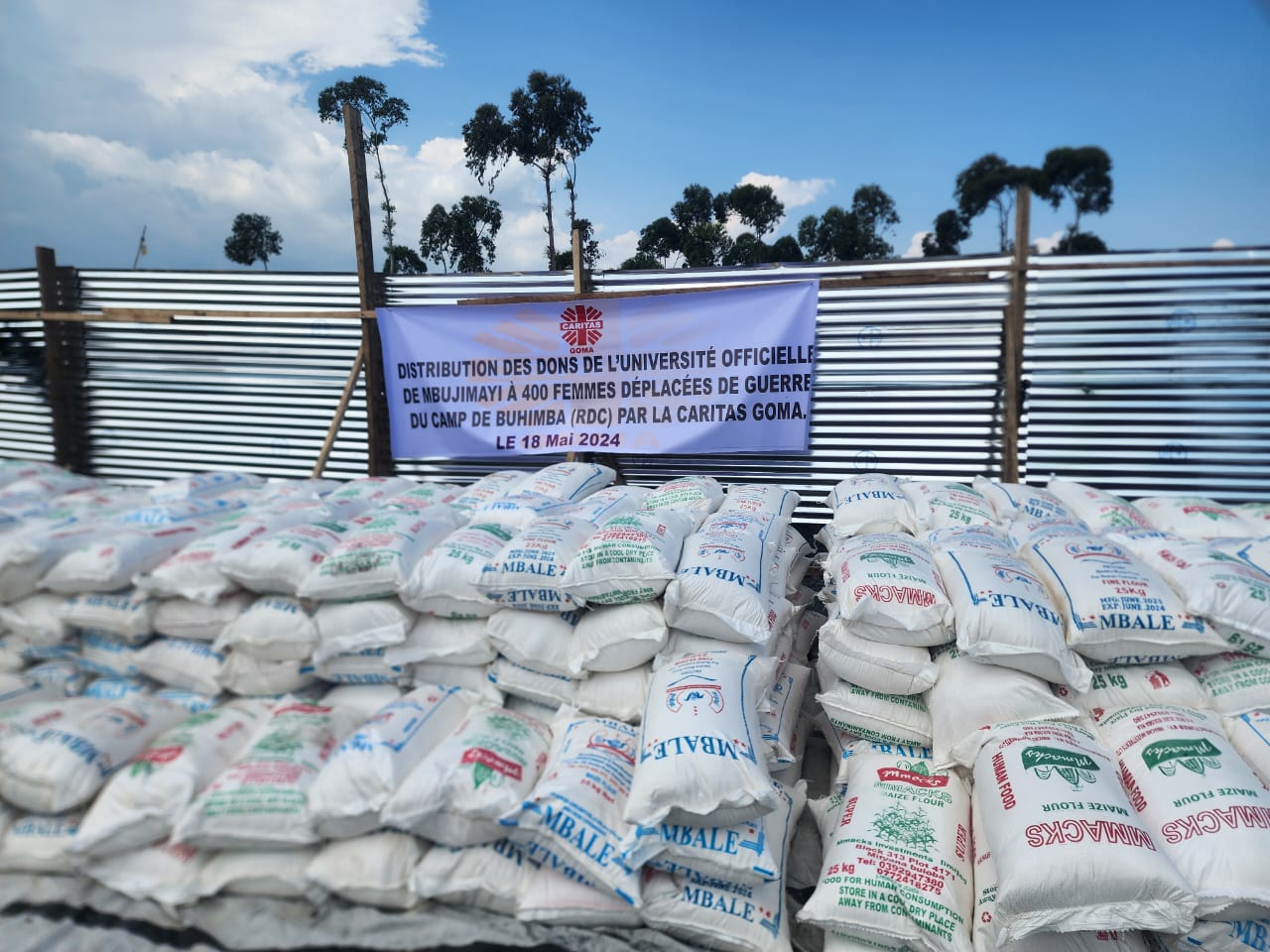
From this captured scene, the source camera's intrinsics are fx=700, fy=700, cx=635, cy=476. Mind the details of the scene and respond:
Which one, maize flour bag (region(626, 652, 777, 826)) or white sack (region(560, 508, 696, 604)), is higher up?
white sack (region(560, 508, 696, 604))

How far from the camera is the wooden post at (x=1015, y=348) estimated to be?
4.05 meters

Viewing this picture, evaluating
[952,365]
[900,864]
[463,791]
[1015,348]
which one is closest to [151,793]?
[463,791]

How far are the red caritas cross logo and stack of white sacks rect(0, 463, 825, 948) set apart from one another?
169cm

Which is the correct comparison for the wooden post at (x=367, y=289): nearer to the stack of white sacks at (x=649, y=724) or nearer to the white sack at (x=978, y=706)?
the stack of white sacks at (x=649, y=724)

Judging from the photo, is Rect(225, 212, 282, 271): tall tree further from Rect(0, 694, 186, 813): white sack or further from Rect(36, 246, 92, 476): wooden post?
Rect(0, 694, 186, 813): white sack

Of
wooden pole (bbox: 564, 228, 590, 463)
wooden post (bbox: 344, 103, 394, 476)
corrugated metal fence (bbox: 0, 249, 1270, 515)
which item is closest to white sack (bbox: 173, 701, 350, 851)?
wooden pole (bbox: 564, 228, 590, 463)

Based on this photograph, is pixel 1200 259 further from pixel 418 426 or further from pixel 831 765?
pixel 418 426

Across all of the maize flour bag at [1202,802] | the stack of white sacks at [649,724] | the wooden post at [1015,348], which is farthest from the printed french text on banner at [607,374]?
the maize flour bag at [1202,802]

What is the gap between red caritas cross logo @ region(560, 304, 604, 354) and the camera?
15.0ft

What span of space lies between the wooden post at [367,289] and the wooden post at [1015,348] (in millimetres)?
4101

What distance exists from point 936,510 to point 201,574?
2877 mm

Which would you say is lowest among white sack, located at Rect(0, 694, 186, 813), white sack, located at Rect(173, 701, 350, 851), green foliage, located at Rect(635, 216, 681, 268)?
white sack, located at Rect(173, 701, 350, 851)

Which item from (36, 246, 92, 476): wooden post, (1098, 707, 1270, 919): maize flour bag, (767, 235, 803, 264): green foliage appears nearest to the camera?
(1098, 707, 1270, 919): maize flour bag

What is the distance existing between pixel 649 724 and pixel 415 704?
2.50 feet
